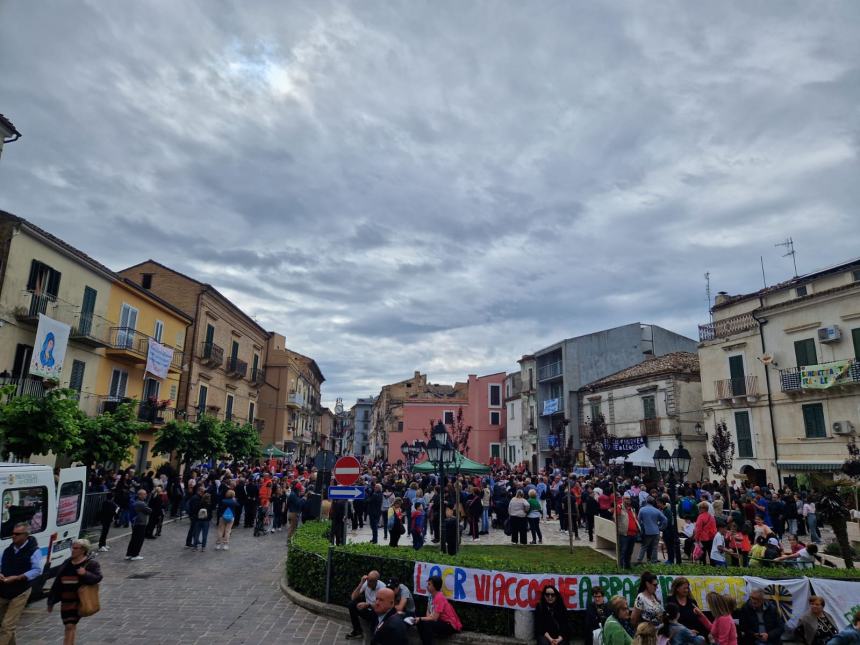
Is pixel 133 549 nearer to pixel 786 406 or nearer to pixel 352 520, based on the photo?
pixel 352 520

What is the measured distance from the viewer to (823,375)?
78.3 ft

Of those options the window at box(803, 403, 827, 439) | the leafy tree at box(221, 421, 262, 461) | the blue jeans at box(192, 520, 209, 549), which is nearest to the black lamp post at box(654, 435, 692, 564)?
the window at box(803, 403, 827, 439)

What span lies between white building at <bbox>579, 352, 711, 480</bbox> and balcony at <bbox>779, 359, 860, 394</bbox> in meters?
6.51

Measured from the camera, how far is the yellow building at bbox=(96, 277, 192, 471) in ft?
81.3

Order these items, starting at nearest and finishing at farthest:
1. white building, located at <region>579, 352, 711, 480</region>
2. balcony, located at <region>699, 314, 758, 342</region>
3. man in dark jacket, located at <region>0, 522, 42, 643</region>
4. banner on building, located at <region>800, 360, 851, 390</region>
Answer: man in dark jacket, located at <region>0, 522, 42, 643</region> → banner on building, located at <region>800, 360, 851, 390</region> → balcony, located at <region>699, 314, 758, 342</region> → white building, located at <region>579, 352, 711, 480</region>

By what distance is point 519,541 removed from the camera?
17.1m

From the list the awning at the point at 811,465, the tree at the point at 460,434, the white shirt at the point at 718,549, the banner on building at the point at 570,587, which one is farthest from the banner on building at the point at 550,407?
the banner on building at the point at 570,587

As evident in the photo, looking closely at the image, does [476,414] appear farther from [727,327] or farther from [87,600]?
[87,600]

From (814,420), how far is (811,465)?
1949mm

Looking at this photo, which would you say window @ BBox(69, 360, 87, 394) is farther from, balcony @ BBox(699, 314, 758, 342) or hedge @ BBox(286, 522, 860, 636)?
balcony @ BBox(699, 314, 758, 342)

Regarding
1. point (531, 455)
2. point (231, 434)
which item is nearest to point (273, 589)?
point (231, 434)

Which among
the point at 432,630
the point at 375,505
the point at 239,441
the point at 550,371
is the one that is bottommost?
the point at 432,630

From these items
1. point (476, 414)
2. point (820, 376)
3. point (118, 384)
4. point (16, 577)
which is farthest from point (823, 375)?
point (476, 414)

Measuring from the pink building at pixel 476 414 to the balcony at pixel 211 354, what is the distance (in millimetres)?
24690
